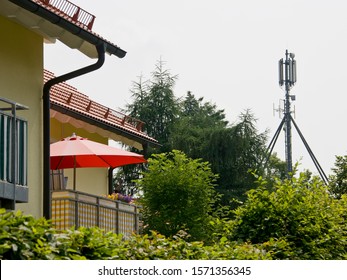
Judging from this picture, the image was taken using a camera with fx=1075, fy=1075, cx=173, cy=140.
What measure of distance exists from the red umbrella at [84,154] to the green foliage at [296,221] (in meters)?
3.60

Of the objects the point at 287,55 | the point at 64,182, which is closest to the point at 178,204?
the point at 64,182

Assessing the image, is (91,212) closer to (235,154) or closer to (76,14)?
(76,14)

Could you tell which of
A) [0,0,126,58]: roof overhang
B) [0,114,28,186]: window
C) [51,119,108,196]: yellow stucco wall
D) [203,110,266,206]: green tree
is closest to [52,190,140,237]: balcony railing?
[0,114,28,186]: window

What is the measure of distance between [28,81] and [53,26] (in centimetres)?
103

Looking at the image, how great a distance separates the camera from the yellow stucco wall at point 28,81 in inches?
679

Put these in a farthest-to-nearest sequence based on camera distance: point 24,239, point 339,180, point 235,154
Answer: point 235,154 < point 339,180 < point 24,239

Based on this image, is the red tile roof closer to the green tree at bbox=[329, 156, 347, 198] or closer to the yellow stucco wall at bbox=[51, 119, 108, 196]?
the yellow stucco wall at bbox=[51, 119, 108, 196]

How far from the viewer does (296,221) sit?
17.0m

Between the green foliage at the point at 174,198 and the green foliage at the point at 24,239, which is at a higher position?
the green foliage at the point at 174,198

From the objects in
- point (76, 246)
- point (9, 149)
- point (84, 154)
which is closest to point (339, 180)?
point (84, 154)

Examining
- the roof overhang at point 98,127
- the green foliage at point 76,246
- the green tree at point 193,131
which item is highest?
the green tree at point 193,131

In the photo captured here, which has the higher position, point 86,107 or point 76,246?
point 86,107

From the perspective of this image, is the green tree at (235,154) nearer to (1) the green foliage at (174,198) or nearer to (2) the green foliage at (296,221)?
(1) the green foliage at (174,198)

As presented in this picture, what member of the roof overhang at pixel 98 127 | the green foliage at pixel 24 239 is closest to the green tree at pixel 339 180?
the roof overhang at pixel 98 127
